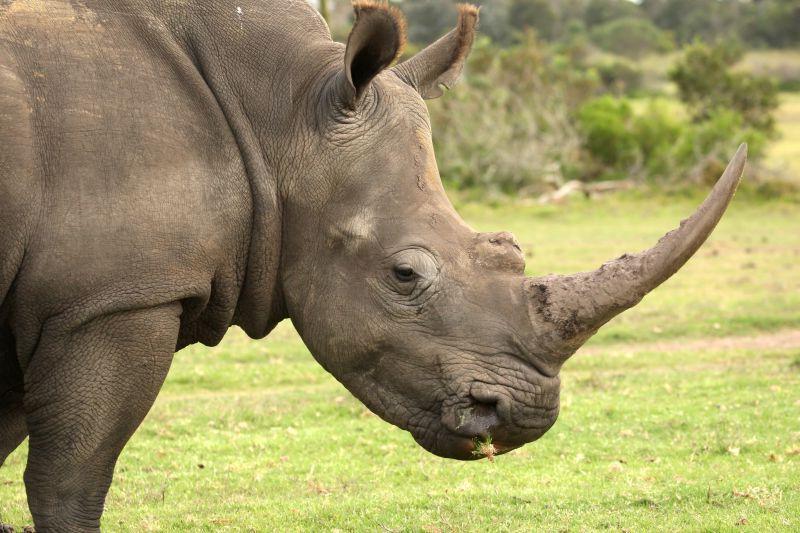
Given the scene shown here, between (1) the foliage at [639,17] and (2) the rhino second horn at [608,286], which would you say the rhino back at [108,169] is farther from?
(1) the foliage at [639,17]

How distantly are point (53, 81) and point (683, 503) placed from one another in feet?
12.0

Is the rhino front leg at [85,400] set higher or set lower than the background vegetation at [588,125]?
higher

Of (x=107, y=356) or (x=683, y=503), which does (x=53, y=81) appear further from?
(x=683, y=503)

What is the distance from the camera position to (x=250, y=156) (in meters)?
4.36

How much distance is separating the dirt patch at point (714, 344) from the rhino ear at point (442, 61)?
6.09 metres

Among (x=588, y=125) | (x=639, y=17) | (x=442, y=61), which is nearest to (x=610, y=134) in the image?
(x=588, y=125)

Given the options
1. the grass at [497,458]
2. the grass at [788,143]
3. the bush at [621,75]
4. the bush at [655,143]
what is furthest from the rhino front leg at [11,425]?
the bush at [621,75]

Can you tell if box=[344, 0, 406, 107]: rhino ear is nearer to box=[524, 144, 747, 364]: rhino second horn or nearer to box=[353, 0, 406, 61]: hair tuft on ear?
box=[353, 0, 406, 61]: hair tuft on ear

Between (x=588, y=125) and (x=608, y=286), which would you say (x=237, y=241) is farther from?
(x=588, y=125)

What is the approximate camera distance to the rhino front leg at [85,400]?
3984 millimetres

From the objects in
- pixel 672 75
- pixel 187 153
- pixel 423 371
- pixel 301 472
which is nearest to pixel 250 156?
pixel 187 153

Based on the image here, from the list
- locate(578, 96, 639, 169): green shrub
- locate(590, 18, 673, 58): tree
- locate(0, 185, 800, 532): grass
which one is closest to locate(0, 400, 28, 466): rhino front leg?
locate(0, 185, 800, 532): grass

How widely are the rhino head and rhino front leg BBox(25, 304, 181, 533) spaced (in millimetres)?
656

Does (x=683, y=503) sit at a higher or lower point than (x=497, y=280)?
lower
